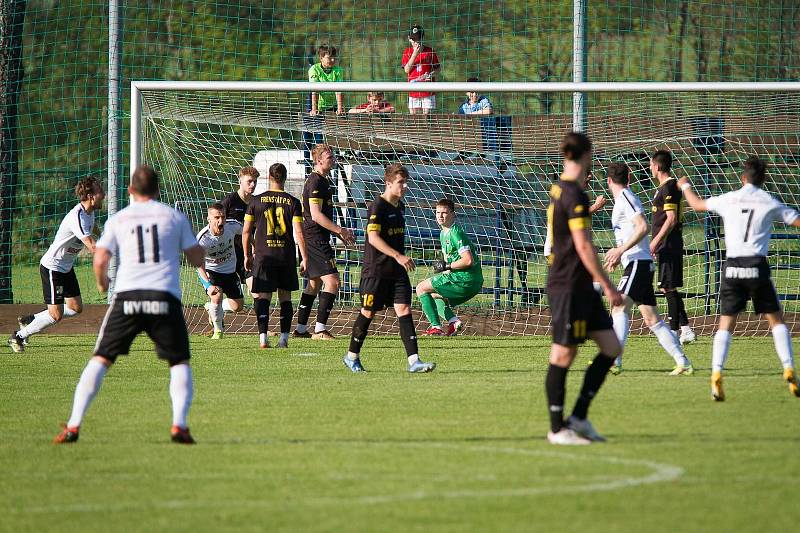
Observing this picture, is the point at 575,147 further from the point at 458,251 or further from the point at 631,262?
the point at 458,251

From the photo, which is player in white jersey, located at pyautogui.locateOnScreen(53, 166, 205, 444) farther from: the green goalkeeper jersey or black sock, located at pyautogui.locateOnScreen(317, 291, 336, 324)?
the green goalkeeper jersey

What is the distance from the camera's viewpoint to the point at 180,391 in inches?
323

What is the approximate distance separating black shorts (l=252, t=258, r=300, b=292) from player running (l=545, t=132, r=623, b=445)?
24.6 ft

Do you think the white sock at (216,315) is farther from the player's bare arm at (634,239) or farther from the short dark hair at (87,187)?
the player's bare arm at (634,239)

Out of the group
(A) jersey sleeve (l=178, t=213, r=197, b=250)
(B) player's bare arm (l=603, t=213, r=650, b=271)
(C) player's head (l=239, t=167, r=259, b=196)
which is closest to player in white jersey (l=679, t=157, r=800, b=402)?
(B) player's bare arm (l=603, t=213, r=650, b=271)

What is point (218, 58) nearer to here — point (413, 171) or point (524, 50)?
point (524, 50)

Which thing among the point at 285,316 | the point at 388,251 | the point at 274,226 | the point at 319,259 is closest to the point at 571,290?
the point at 388,251

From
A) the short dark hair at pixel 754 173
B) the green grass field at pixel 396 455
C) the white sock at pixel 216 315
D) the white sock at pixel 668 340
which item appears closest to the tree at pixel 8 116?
the white sock at pixel 216 315

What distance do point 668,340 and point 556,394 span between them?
416cm

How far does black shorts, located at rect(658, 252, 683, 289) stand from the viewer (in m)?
14.6

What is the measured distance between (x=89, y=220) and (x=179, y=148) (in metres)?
5.15

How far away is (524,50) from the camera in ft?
105

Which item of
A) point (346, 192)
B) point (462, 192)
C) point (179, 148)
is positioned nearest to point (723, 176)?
point (462, 192)

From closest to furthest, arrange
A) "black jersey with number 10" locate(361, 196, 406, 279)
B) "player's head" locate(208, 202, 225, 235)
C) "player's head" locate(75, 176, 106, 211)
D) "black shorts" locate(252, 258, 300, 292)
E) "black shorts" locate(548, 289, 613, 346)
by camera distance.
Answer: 1. "black shorts" locate(548, 289, 613, 346)
2. "black jersey with number 10" locate(361, 196, 406, 279)
3. "player's head" locate(75, 176, 106, 211)
4. "black shorts" locate(252, 258, 300, 292)
5. "player's head" locate(208, 202, 225, 235)
